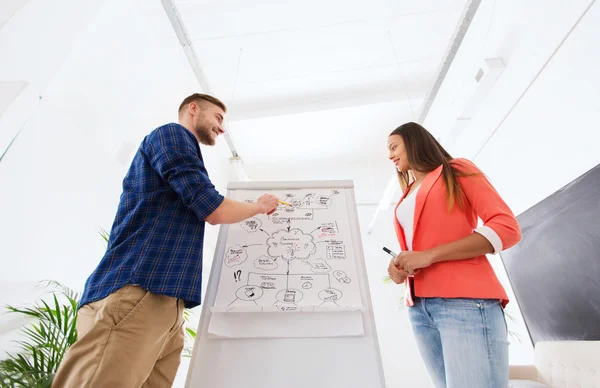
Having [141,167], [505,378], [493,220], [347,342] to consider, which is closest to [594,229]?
[493,220]

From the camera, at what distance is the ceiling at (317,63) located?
250 cm

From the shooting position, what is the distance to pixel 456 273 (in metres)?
0.96

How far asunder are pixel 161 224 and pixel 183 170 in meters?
0.20

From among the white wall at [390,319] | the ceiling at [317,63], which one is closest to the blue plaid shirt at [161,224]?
the ceiling at [317,63]

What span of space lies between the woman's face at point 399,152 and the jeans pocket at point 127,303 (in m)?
1.16

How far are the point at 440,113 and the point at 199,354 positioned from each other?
2.86m

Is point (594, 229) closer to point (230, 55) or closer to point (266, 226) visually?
point (266, 226)

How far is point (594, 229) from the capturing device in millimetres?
1693

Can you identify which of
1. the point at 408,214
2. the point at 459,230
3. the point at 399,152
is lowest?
the point at 459,230

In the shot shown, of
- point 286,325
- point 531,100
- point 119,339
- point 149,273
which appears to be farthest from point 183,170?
point 531,100

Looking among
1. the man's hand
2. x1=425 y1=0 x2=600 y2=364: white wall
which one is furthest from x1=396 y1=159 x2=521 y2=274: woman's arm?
x1=425 y1=0 x2=600 y2=364: white wall

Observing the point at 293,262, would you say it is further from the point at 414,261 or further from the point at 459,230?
the point at 459,230

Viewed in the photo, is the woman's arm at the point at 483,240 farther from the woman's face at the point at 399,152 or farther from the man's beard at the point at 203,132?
the man's beard at the point at 203,132

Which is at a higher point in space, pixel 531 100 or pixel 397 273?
pixel 531 100
